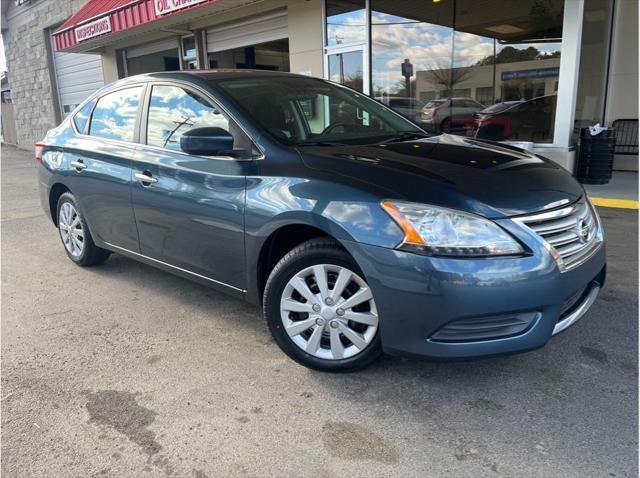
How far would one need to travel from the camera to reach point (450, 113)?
9.80 m

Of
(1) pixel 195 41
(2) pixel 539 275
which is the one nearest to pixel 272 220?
(2) pixel 539 275

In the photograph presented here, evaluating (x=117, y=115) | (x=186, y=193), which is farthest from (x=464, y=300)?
(x=117, y=115)

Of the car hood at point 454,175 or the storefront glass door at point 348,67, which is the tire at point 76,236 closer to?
the car hood at point 454,175

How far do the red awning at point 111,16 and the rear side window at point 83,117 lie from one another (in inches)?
228

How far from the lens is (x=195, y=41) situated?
42.2 feet

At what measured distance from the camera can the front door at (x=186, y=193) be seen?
310cm

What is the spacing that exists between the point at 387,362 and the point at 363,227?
913 mm

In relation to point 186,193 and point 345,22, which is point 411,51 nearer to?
point 345,22

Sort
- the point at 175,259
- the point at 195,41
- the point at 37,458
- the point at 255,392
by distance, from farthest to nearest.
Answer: the point at 195,41 < the point at 175,259 < the point at 255,392 < the point at 37,458

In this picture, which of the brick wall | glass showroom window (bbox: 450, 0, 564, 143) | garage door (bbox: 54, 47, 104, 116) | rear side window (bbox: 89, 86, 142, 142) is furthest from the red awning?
rear side window (bbox: 89, 86, 142, 142)

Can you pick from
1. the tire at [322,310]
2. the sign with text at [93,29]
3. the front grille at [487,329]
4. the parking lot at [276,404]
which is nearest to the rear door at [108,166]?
the parking lot at [276,404]

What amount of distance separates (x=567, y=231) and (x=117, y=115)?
11.2 ft

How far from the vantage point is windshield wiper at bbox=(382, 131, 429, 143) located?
3434 mm

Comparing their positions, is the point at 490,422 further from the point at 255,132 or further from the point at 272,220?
the point at 255,132
